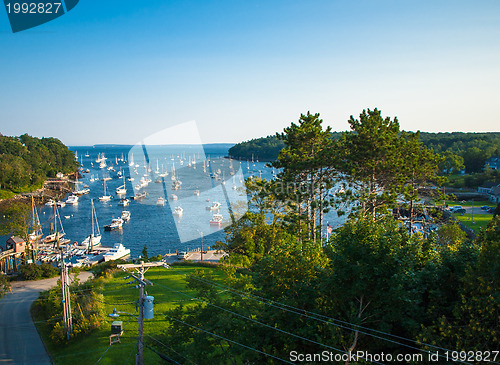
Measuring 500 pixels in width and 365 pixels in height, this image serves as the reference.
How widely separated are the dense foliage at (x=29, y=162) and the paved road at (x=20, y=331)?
72199 mm

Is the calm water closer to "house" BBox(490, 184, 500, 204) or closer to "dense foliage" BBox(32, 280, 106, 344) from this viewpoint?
"dense foliage" BBox(32, 280, 106, 344)

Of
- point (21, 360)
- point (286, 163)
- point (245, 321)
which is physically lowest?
point (21, 360)

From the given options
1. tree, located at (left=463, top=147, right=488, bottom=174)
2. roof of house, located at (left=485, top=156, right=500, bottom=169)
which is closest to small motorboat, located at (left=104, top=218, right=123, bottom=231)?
roof of house, located at (left=485, top=156, right=500, bottom=169)

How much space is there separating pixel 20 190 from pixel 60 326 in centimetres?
8334

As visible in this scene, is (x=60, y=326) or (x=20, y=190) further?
(x=20, y=190)

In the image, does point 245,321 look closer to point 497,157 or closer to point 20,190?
point 20,190

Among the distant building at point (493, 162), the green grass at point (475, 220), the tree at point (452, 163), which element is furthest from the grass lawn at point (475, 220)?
the distant building at point (493, 162)

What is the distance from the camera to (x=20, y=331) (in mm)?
18750

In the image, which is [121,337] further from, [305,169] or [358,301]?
[305,169]

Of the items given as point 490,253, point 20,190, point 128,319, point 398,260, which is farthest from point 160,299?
point 20,190

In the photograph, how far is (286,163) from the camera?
982 inches

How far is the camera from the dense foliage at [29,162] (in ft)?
282

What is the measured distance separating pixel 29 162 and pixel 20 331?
104982 millimetres

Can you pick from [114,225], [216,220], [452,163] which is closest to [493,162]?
[452,163]
